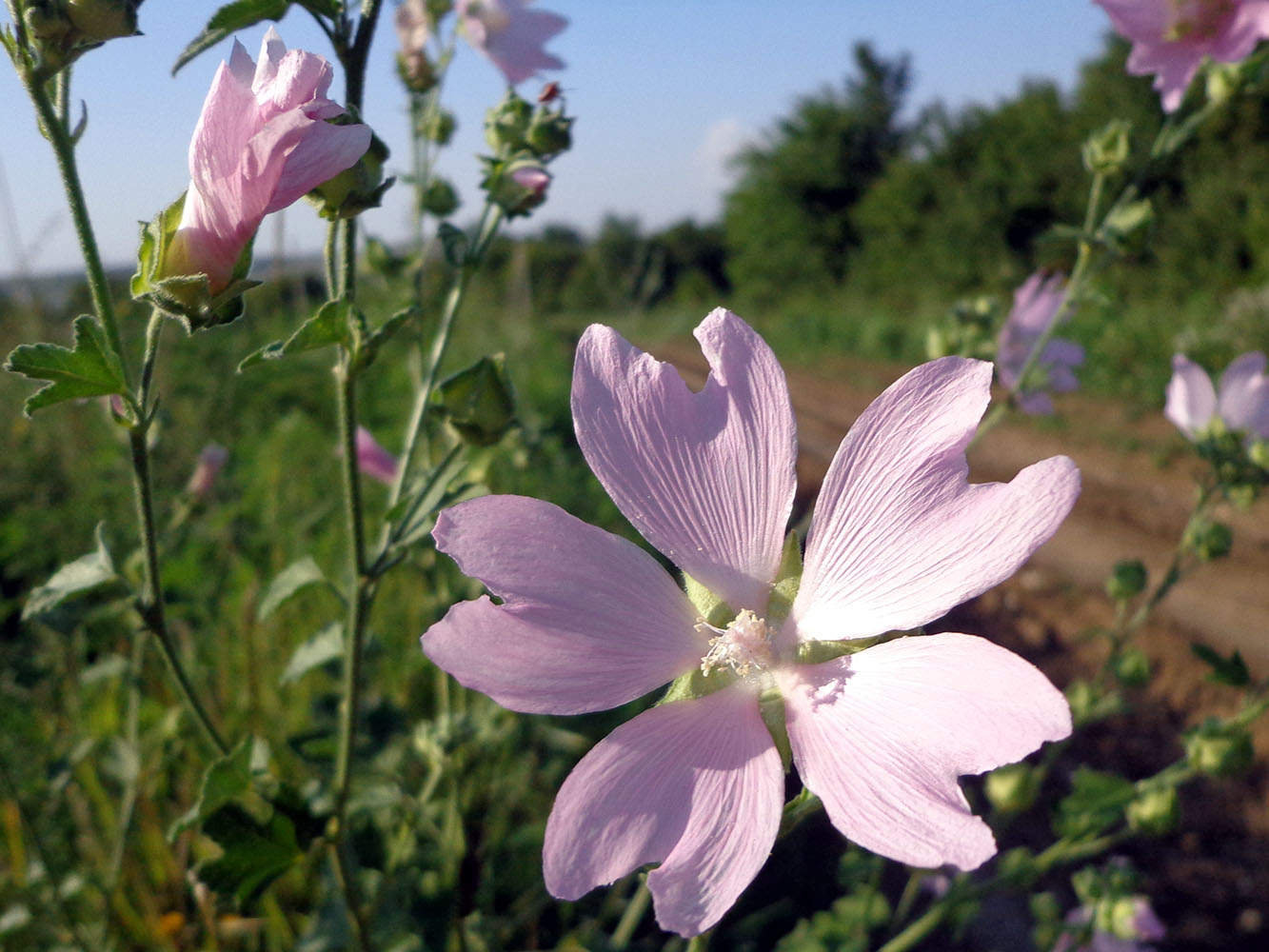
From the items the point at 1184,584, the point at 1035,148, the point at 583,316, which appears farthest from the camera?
the point at 1035,148

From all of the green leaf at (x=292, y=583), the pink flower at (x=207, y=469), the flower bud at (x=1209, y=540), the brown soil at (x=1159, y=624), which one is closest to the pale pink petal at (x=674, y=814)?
the green leaf at (x=292, y=583)

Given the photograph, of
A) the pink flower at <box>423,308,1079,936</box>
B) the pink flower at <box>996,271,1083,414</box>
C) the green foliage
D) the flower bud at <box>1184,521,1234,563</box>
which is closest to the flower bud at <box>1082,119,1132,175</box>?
the pink flower at <box>996,271,1083,414</box>

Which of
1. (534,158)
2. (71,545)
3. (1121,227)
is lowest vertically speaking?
(71,545)

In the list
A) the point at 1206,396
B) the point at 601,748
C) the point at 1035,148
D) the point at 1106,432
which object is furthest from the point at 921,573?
the point at 1035,148

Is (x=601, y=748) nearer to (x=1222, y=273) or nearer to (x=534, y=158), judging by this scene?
(x=534, y=158)

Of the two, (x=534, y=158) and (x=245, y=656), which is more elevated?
(x=534, y=158)

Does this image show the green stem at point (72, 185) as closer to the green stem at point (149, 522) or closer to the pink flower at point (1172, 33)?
the green stem at point (149, 522)

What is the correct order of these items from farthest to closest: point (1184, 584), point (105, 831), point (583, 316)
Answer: point (583, 316)
point (1184, 584)
point (105, 831)
